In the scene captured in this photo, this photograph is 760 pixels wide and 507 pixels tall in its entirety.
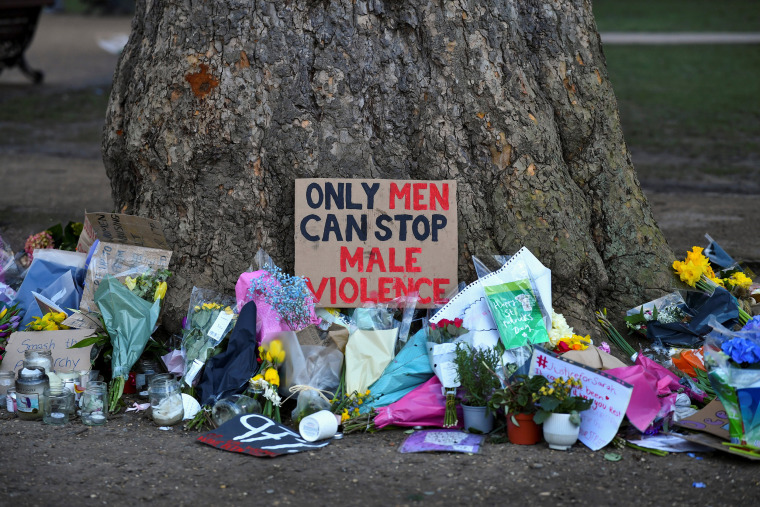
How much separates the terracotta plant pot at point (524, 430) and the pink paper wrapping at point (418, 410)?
272mm

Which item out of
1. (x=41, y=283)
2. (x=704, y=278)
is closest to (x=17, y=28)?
(x=41, y=283)

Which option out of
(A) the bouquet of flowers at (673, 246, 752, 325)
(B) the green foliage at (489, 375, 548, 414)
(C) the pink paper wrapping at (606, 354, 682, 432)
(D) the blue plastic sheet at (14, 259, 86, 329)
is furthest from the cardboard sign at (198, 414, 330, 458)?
(A) the bouquet of flowers at (673, 246, 752, 325)

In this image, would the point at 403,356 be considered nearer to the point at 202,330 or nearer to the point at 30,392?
the point at 202,330

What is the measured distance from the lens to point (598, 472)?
3.18 metres

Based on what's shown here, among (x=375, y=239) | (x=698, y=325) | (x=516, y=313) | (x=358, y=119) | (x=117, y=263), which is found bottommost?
(x=698, y=325)

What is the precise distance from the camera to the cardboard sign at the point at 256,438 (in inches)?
132

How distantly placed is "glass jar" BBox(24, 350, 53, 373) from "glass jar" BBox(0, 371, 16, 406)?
13 cm

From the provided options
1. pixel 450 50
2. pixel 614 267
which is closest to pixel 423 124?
pixel 450 50

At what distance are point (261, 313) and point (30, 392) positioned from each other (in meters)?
1.01

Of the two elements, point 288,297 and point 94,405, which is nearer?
point 94,405

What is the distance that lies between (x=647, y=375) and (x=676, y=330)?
69 cm

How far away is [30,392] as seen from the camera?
146 inches

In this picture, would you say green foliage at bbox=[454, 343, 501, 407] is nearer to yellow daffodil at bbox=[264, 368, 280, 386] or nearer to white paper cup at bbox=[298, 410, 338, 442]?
white paper cup at bbox=[298, 410, 338, 442]

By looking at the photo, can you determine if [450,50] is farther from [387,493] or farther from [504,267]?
[387,493]
